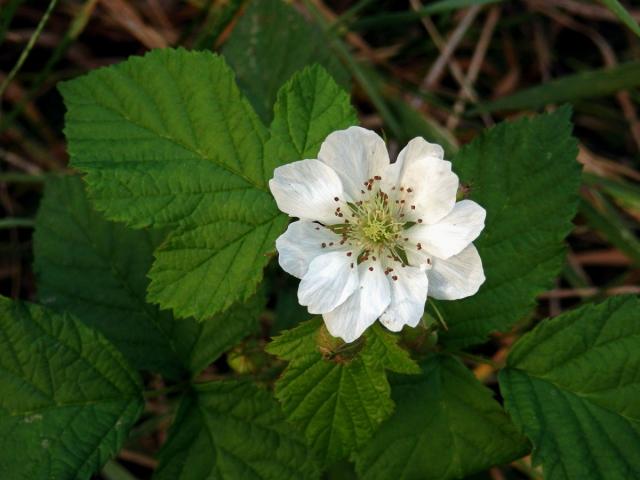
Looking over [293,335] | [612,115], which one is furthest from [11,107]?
[612,115]

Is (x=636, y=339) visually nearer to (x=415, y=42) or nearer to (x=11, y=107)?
(x=415, y=42)

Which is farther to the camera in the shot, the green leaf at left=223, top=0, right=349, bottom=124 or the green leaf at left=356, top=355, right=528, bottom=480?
the green leaf at left=223, top=0, right=349, bottom=124

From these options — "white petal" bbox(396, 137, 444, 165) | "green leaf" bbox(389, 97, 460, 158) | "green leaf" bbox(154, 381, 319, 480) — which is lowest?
"green leaf" bbox(154, 381, 319, 480)

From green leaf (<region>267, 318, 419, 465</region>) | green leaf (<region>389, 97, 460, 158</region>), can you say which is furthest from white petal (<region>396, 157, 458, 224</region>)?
green leaf (<region>389, 97, 460, 158</region>)

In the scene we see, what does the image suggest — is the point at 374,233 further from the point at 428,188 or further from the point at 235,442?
the point at 235,442

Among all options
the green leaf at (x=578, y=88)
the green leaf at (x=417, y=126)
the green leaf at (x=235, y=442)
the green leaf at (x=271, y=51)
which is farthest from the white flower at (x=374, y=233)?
the green leaf at (x=578, y=88)

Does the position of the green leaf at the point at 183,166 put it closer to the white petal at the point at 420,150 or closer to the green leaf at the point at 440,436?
the white petal at the point at 420,150

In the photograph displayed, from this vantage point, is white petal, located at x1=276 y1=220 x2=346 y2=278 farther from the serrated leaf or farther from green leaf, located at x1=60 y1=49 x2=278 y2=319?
the serrated leaf
